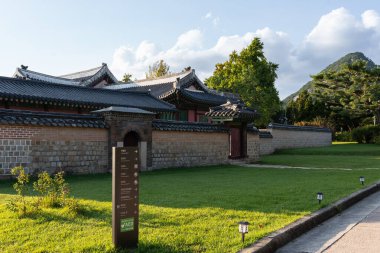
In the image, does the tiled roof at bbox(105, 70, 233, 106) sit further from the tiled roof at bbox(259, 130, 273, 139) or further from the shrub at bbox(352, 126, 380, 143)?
the shrub at bbox(352, 126, 380, 143)

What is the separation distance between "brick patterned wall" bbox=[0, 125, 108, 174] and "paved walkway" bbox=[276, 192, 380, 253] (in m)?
9.97

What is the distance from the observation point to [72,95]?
21500 mm

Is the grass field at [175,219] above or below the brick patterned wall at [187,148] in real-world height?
below

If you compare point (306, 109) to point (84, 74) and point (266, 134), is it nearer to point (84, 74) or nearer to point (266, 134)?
point (266, 134)

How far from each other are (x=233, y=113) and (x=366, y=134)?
26217 millimetres

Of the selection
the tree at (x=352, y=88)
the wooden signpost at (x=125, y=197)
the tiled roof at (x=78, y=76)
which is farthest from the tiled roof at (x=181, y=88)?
the wooden signpost at (x=125, y=197)

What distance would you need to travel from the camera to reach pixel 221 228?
581 centimetres

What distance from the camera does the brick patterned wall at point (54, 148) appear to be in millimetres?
12695

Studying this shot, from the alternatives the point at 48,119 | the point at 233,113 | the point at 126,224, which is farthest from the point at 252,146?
the point at 126,224

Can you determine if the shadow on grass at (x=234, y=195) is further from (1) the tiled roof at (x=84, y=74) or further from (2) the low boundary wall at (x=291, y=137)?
(1) the tiled roof at (x=84, y=74)

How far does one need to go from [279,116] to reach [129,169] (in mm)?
63055

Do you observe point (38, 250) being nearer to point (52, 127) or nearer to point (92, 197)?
point (92, 197)

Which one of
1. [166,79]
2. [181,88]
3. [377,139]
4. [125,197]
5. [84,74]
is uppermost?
[84,74]

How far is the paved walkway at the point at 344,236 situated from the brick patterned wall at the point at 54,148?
9.97m
